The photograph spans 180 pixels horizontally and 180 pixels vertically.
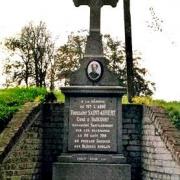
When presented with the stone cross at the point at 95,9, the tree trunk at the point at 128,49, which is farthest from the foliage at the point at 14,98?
the tree trunk at the point at 128,49

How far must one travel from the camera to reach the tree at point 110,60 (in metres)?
43.8

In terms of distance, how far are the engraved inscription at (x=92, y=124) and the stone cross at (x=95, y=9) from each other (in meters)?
1.81

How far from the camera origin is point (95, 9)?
44.2 feet

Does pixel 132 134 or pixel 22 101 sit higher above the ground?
pixel 22 101

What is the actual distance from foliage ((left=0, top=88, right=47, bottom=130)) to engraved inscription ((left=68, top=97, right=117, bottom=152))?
2.00 metres

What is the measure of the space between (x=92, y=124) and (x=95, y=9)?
289cm

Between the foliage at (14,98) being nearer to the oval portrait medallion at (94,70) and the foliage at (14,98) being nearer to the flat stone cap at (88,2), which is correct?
the oval portrait medallion at (94,70)

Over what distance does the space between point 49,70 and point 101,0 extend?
101 feet

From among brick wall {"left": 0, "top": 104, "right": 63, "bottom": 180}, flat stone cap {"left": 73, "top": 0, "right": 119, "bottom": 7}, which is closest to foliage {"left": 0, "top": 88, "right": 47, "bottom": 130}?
brick wall {"left": 0, "top": 104, "right": 63, "bottom": 180}

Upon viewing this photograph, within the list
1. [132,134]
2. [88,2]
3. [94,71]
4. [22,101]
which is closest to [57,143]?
[22,101]

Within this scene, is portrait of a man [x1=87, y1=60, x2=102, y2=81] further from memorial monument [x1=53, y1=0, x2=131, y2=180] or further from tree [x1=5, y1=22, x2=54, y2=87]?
tree [x1=5, y1=22, x2=54, y2=87]

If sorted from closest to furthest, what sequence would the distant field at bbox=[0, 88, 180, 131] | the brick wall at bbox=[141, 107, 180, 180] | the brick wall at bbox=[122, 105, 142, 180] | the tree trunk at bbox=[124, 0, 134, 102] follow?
the brick wall at bbox=[141, 107, 180, 180] < the distant field at bbox=[0, 88, 180, 131] < the brick wall at bbox=[122, 105, 142, 180] < the tree trunk at bbox=[124, 0, 134, 102]

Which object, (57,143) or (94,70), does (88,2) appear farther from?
(57,143)

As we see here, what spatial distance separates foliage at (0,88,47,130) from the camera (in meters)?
13.9
